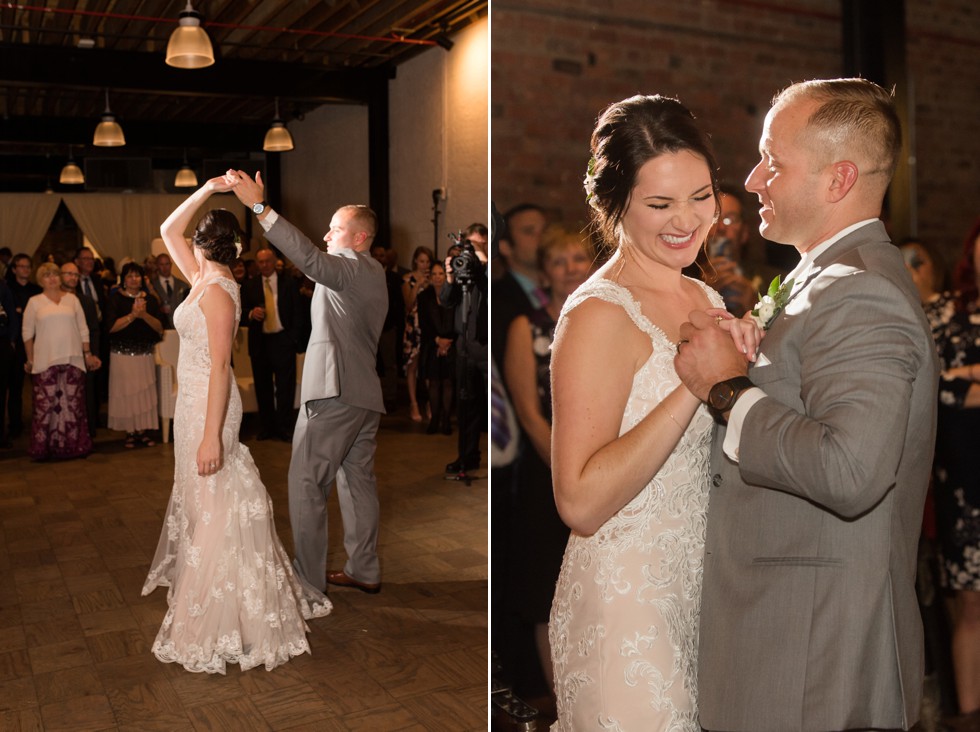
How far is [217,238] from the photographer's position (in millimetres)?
3486

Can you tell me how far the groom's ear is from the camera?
1.36m

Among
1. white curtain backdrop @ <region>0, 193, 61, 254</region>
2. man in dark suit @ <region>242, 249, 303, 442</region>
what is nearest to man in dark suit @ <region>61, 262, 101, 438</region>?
man in dark suit @ <region>242, 249, 303, 442</region>

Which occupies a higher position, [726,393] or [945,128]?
[945,128]

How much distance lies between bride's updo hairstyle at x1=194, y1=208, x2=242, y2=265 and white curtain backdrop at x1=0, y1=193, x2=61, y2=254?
13652 mm

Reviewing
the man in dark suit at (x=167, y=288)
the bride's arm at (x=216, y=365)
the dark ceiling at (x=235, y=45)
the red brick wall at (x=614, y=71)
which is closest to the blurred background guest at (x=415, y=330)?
the man in dark suit at (x=167, y=288)

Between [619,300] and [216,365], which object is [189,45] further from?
[619,300]

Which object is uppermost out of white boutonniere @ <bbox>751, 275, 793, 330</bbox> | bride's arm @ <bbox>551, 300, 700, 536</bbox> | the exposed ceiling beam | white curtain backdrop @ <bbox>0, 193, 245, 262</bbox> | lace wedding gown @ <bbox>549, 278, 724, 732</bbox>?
the exposed ceiling beam

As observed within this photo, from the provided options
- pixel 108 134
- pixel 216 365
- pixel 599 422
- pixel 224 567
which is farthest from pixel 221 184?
pixel 108 134

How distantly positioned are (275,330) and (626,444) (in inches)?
258

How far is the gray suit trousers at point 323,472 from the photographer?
3873 millimetres

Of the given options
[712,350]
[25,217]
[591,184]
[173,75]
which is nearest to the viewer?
[712,350]

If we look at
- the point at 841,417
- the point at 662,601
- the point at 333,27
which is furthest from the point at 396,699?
the point at 333,27

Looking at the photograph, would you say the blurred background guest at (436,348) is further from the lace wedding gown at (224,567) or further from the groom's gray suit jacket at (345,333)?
the lace wedding gown at (224,567)

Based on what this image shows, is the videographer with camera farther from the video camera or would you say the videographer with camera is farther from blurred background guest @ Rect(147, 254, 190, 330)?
blurred background guest @ Rect(147, 254, 190, 330)
